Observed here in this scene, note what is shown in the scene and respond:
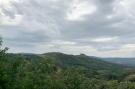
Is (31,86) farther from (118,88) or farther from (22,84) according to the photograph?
(118,88)

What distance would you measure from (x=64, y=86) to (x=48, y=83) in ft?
50.0

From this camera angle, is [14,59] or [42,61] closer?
[14,59]

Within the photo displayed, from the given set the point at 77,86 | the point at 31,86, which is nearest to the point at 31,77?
the point at 31,86

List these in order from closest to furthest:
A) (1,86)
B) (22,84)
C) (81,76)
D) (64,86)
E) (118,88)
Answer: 1. (1,86)
2. (22,84)
3. (64,86)
4. (81,76)
5. (118,88)

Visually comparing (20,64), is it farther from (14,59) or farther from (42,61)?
(42,61)

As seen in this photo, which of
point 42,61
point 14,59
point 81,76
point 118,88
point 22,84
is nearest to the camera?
point 14,59

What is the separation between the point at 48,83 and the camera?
96688mm

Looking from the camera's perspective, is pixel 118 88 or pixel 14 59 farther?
pixel 118 88

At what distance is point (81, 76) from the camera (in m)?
119

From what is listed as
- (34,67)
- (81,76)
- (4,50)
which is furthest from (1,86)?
(81,76)

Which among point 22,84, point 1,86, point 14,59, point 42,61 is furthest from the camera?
point 42,61

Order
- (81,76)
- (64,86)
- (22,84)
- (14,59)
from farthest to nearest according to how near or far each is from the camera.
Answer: (81,76), (64,86), (22,84), (14,59)

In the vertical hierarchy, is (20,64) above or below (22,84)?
above

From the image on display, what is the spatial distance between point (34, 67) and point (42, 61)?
314cm
